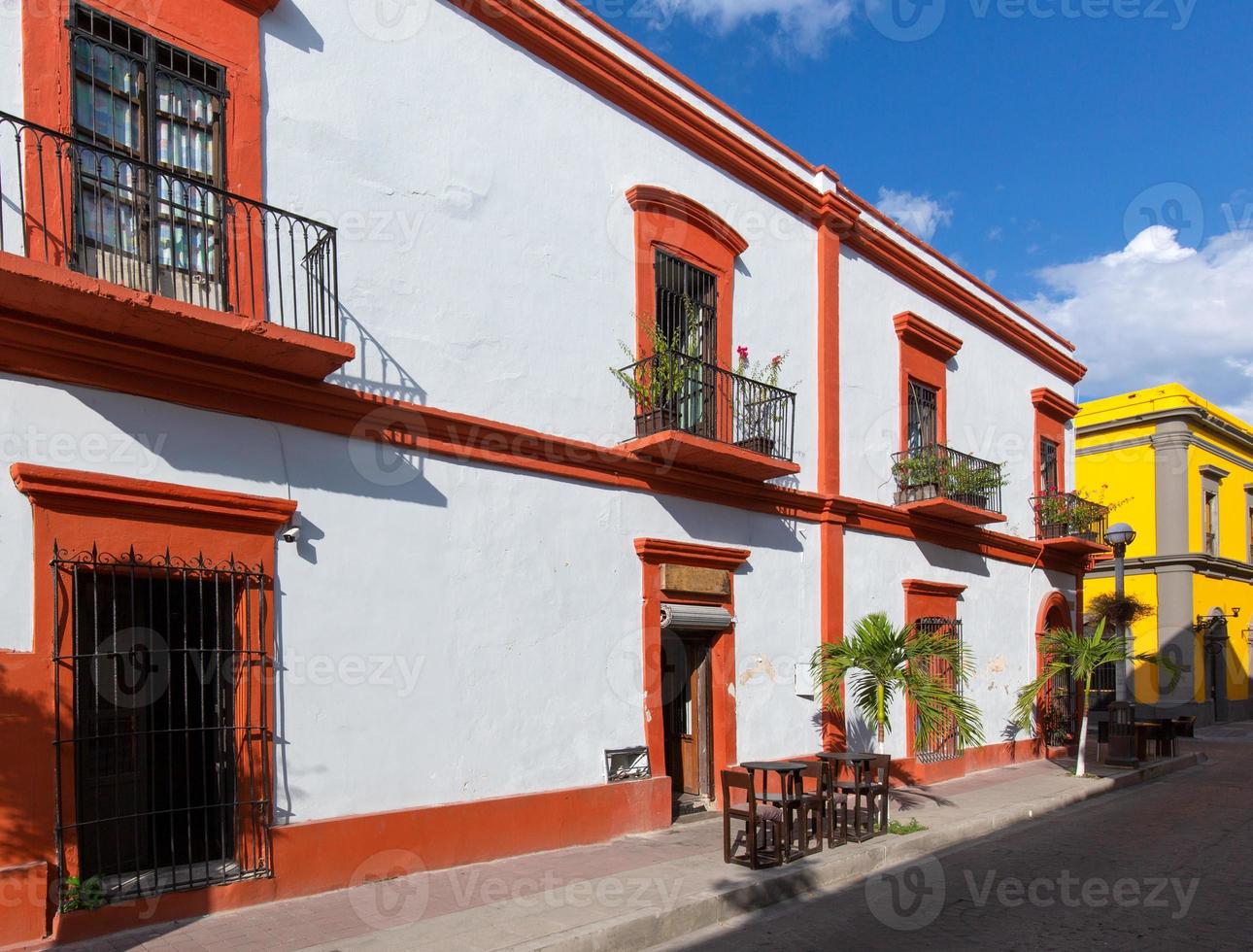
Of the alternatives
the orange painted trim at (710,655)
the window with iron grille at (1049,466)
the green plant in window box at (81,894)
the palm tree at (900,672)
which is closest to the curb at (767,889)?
the palm tree at (900,672)

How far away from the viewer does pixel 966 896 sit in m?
7.66

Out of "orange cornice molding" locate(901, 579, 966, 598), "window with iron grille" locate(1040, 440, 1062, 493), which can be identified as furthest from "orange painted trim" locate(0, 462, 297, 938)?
"window with iron grille" locate(1040, 440, 1062, 493)

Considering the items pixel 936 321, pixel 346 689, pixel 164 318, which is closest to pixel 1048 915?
pixel 346 689

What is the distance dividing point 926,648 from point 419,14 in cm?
758

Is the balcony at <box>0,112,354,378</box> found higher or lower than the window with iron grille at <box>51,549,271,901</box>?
higher

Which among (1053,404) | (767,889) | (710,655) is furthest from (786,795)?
(1053,404)

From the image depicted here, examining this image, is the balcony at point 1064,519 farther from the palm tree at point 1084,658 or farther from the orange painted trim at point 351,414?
the orange painted trim at point 351,414

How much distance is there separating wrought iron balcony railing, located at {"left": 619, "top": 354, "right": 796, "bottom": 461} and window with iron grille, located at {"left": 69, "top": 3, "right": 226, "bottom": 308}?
13.6 feet

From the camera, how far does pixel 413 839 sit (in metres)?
7.44

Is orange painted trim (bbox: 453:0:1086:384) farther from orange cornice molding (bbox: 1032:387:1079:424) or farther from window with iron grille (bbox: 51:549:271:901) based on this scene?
window with iron grille (bbox: 51:549:271:901)

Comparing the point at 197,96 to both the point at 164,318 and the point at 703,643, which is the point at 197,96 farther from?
the point at 703,643

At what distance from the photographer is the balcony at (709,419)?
379 inches

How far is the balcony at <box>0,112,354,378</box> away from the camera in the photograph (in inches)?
230

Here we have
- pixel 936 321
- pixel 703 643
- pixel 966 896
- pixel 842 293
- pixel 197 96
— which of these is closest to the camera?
pixel 197 96
